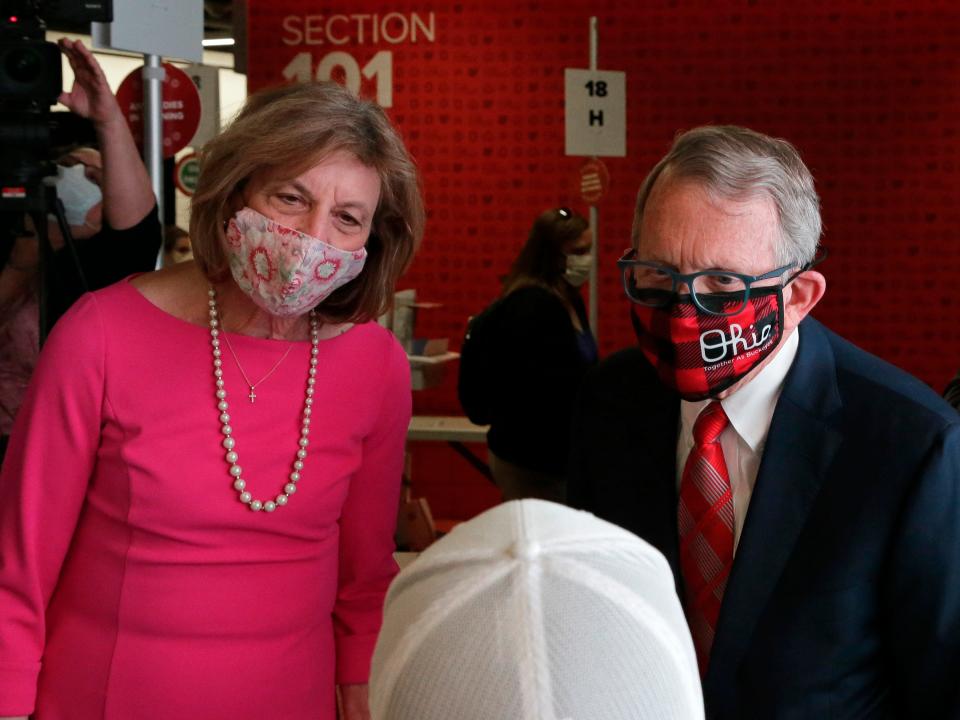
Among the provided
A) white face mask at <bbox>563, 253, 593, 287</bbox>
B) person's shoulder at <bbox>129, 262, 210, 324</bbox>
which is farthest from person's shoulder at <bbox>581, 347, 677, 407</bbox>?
white face mask at <bbox>563, 253, 593, 287</bbox>

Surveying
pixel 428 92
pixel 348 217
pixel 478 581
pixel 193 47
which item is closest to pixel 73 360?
pixel 348 217

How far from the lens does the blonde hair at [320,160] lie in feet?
5.25

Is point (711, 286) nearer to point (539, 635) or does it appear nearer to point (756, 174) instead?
point (756, 174)

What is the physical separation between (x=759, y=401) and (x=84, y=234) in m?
2.06

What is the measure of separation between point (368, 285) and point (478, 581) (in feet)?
3.92

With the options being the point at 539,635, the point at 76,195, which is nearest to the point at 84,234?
the point at 76,195

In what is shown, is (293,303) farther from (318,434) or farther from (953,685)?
(953,685)

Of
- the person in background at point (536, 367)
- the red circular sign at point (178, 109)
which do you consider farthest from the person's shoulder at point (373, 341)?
the person in background at point (536, 367)

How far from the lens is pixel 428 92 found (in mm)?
7477

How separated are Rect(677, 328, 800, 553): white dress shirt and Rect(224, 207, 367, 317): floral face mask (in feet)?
1.88

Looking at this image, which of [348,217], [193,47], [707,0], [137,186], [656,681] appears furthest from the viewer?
[707,0]

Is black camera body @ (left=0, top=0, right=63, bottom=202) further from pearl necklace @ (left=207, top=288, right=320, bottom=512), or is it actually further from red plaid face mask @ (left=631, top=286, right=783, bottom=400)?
red plaid face mask @ (left=631, top=286, right=783, bottom=400)

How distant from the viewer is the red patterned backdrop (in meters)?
7.24

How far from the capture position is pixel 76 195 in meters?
3.03
